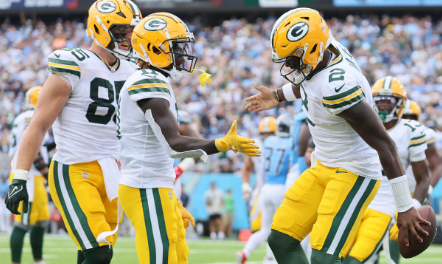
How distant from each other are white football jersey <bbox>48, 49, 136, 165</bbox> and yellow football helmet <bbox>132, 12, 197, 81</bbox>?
464mm

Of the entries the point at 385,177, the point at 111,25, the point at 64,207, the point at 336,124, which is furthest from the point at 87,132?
the point at 385,177

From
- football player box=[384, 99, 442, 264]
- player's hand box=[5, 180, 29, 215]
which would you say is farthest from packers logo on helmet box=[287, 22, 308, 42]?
football player box=[384, 99, 442, 264]

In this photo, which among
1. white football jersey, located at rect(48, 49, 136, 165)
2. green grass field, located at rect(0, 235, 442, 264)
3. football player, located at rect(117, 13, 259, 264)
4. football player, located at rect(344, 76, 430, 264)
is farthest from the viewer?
green grass field, located at rect(0, 235, 442, 264)

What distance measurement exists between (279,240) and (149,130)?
3.76 feet

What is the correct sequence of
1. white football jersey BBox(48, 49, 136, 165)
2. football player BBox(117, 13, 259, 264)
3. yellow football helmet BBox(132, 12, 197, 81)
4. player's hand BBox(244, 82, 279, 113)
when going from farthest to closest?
player's hand BBox(244, 82, 279, 113), white football jersey BBox(48, 49, 136, 165), yellow football helmet BBox(132, 12, 197, 81), football player BBox(117, 13, 259, 264)

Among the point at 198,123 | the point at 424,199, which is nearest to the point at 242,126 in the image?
the point at 198,123

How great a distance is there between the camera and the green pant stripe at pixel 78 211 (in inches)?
146

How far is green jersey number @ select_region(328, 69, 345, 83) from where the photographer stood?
3467 millimetres

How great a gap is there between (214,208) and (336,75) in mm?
10073

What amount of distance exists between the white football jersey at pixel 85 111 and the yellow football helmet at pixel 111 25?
13cm

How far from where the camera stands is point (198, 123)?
655 inches

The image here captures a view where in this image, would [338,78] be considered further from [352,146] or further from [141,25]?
[141,25]

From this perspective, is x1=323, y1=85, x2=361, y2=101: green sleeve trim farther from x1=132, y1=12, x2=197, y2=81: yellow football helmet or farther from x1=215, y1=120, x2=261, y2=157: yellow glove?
x1=132, y1=12, x2=197, y2=81: yellow football helmet

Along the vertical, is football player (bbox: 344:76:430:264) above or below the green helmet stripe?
below
